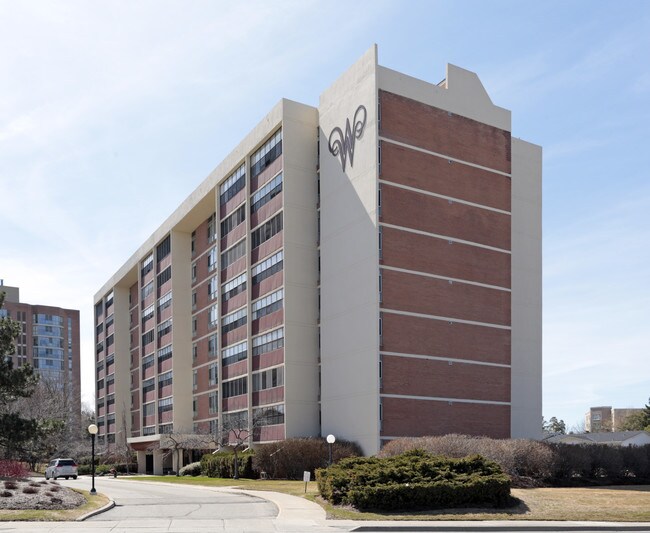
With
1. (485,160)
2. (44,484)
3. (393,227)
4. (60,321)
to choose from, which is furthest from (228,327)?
(60,321)

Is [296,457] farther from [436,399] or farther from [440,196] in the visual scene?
[440,196]

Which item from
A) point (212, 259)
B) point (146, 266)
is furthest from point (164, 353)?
point (212, 259)

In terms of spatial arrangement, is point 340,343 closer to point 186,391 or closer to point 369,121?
point 369,121

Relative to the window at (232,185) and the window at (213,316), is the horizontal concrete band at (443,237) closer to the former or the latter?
the window at (232,185)

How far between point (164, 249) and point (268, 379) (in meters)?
32.6

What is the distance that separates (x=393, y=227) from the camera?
1828 inches

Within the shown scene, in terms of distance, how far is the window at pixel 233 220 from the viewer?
59188mm

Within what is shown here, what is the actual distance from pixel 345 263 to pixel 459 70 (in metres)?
16.4

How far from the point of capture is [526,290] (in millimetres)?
53812

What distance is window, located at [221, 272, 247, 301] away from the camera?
57.8m

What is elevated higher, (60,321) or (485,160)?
(485,160)

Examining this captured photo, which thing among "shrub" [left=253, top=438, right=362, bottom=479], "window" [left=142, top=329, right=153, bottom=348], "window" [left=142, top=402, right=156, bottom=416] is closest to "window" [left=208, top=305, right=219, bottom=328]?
"window" [left=142, top=402, right=156, bottom=416]

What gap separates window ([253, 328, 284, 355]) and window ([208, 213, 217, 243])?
17.4m

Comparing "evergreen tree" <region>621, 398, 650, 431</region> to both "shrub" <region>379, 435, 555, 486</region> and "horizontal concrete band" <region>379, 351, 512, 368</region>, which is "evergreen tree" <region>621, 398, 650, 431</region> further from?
"shrub" <region>379, 435, 555, 486</region>
